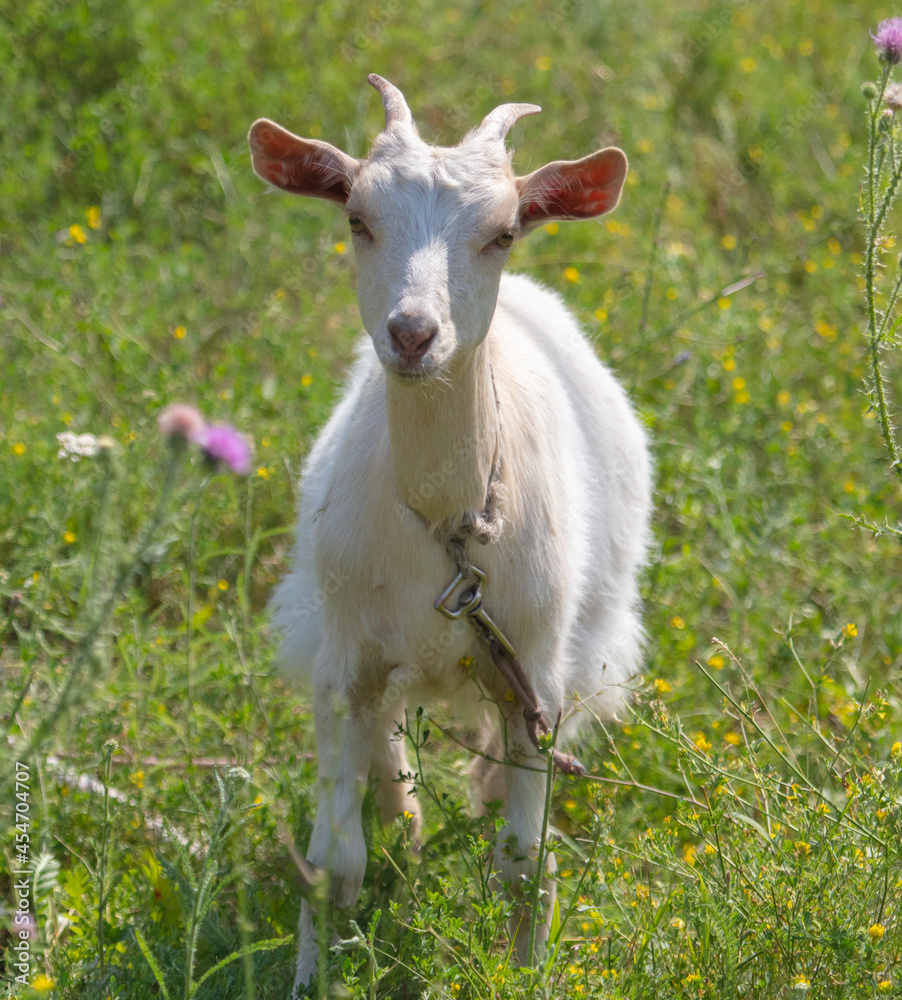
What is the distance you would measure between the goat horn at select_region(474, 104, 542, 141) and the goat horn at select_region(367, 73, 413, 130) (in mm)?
212

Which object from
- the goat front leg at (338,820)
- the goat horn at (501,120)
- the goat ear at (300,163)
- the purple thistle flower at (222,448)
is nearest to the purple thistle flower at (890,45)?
the goat horn at (501,120)

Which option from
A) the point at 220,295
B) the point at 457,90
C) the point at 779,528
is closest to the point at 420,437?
the point at 779,528

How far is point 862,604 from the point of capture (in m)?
4.73

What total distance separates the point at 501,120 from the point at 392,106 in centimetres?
32

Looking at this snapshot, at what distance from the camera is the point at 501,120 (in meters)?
3.11

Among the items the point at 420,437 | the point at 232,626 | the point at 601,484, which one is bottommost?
the point at 232,626

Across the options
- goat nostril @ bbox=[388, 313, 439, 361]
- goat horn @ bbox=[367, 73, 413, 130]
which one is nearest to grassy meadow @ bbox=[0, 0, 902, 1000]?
goat nostril @ bbox=[388, 313, 439, 361]

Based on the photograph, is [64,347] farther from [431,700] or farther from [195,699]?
[431,700]

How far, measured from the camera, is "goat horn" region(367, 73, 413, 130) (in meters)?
3.04

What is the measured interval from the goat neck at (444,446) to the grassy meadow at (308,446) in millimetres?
Answer: 679

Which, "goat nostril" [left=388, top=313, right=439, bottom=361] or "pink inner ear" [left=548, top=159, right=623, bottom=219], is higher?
"pink inner ear" [left=548, top=159, right=623, bottom=219]

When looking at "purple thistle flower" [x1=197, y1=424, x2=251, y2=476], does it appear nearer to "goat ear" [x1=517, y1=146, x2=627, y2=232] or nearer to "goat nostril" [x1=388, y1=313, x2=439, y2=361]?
"goat nostril" [x1=388, y1=313, x2=439, y2=361]

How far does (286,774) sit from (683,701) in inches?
65.7

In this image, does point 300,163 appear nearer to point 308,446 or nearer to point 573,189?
point 573,189
